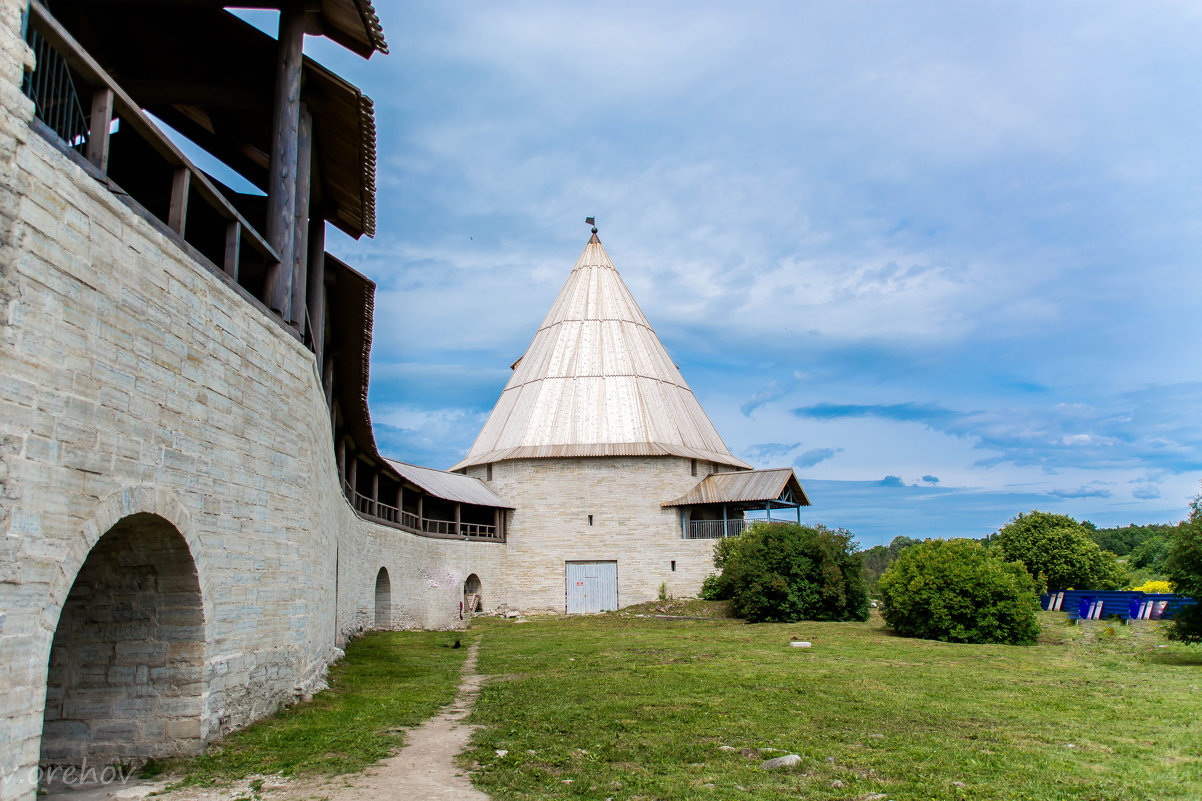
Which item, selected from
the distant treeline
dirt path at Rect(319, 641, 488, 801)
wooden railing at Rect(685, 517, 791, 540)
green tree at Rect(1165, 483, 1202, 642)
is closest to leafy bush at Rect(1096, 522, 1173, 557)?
the distant treeline

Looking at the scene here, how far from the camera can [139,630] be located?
6.51 metres

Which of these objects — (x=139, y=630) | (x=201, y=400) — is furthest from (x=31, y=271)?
(x=139, y=630)

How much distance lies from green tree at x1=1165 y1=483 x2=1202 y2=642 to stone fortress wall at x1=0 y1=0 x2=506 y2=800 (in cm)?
1402

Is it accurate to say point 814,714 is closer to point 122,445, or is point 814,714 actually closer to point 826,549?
point 122,445

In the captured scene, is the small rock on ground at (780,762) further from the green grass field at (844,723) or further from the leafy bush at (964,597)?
the leafy bush at (964,597)

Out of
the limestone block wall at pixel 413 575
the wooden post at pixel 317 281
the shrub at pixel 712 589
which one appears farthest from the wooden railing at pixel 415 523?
the shrub at pixel 712 589

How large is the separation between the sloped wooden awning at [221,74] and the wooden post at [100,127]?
12.7ft

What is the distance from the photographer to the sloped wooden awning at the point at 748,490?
3134 centimetres

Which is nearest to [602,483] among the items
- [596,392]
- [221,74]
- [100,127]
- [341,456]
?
[596,392]

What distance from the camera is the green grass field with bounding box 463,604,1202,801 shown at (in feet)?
19.5

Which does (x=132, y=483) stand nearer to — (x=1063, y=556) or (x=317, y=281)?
(x=317, y=281)

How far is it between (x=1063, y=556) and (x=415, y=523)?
26078 mm

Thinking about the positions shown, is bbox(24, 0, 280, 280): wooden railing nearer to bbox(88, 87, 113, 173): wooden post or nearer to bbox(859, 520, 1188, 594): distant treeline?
bbox(88, 87, 113, 173): wooden post

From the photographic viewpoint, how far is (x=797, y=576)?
24.5 meters
